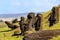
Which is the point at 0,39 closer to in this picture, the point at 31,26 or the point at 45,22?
the point at 31,26

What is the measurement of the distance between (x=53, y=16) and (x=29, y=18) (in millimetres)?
4154

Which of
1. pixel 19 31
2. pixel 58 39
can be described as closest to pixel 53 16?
pixel 19 31

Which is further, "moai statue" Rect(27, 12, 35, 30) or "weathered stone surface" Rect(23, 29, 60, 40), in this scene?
"moai statue" Rect(27, 12, 35, 30)

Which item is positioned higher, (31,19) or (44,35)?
(31,19)

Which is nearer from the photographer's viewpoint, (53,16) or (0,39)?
(0,39)

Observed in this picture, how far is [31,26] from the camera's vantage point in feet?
174

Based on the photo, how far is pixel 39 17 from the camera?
51781 mm

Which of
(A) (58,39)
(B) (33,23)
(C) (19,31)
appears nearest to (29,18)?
(B) (33,23)

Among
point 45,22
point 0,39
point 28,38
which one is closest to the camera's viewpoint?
point 28,38

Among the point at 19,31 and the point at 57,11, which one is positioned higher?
the point at 57,11

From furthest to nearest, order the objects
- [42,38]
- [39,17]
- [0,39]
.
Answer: [39,17] → [0,39] → [42,38]

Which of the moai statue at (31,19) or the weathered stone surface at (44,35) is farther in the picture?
the moai statue at (31,19)

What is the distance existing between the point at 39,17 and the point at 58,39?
81.7ft

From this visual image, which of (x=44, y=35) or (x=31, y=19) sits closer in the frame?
(x=44, y=35)
